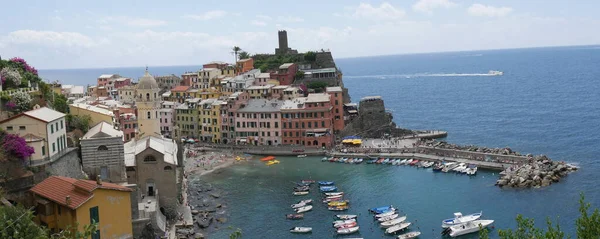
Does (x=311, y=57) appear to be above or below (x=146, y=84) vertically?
above

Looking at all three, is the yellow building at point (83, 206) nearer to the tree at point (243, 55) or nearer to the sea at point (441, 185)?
the sea at point (441, 185)

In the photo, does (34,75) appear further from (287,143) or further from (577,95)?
(577,95)

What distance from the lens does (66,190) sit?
3328cm

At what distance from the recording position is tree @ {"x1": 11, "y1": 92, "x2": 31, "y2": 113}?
1759 inches

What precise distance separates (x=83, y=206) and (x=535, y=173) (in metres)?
45.6

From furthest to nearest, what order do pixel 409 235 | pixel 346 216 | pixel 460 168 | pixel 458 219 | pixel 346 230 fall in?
pixel 460 168
pixel 346 216
pixel 458 219
pixel 346 230
pixel 409 235

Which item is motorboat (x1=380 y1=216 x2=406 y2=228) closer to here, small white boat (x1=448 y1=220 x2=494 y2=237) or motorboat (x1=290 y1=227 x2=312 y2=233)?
small white boat (x1=448 y1=220 x2=494 y2=237)

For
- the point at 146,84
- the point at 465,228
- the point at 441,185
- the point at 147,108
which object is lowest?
the point at 465,228

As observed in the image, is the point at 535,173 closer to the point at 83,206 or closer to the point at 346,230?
the point at 346,230

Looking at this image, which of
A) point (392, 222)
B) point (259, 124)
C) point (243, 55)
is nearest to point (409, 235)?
point (392, 222)

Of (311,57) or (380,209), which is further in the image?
(311,57)

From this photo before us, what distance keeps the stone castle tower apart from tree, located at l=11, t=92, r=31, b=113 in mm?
14299

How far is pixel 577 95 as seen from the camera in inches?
5418

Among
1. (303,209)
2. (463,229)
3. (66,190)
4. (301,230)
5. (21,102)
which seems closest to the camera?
(66,190)
